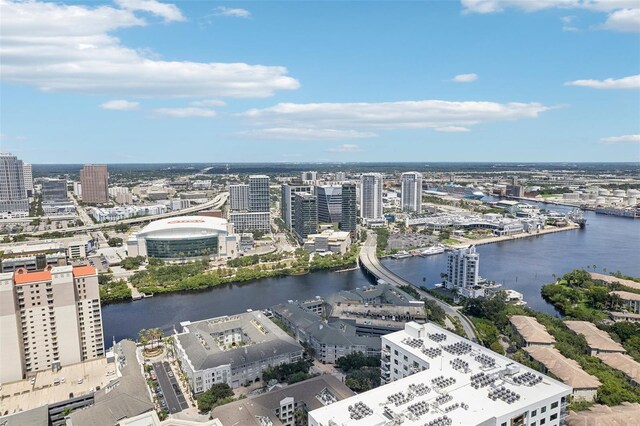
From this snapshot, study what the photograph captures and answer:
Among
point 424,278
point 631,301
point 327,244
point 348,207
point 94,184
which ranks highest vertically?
point 94,184

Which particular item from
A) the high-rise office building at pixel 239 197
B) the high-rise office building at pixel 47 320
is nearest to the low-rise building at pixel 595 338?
the high-rise office building at pixel 47 320

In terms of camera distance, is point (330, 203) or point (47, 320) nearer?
point (47, 320)

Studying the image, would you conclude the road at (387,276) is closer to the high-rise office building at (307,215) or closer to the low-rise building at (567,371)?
the low-rise building at (567,371)

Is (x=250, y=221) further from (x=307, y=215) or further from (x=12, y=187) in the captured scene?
(x=12, y=187)

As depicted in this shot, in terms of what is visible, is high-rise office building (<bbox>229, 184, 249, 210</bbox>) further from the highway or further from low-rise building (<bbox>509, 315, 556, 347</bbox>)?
low-rise building (<bbox>509, 315, 556, 347</bbox>)

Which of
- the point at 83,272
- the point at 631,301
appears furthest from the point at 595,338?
the point at 83,272

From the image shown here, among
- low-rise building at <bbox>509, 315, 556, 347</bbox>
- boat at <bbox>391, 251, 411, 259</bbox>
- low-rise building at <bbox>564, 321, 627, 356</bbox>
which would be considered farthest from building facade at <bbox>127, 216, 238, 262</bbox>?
low-rise building at <bbox>564, 321, 627, 356</bbox>
